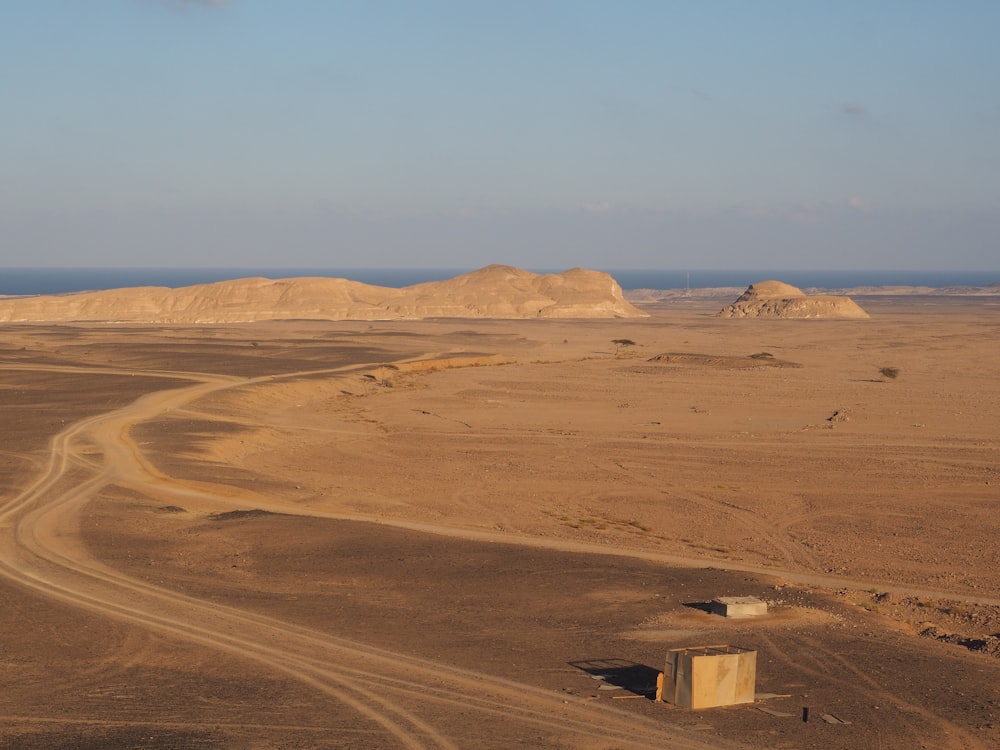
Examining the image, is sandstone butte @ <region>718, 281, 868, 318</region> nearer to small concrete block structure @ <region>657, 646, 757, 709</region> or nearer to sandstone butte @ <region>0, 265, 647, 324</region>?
sandstone butte @ <region>0, 265, 647, 324</region>

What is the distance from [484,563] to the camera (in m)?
20.0

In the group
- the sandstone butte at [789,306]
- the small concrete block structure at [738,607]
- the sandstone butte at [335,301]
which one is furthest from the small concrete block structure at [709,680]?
the sandstone butte at [789,306]

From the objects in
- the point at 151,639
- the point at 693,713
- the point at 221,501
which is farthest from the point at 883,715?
the point at 221,501

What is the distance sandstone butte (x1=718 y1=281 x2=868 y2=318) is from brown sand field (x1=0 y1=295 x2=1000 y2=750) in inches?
2992

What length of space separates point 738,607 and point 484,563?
16.9 feet

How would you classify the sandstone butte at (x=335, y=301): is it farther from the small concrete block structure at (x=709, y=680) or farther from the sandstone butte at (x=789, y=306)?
the small concrete block structure at (x=709, y=680)

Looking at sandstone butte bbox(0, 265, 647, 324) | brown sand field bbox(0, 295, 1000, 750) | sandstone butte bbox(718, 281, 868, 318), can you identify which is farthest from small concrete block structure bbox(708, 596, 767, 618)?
sandstone butte bbox(718, 281, 868, 318)

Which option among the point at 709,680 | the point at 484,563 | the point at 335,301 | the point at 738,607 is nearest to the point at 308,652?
the point at 709,680

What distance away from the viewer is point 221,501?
2619cm

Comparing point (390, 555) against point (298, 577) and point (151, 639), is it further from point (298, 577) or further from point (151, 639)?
point (151, 639)

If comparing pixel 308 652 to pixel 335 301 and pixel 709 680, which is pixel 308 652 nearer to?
pixel 709 680

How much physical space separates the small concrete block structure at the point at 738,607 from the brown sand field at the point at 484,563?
0.32m

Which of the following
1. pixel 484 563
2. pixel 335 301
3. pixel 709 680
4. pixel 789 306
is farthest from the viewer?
pixel 789 306

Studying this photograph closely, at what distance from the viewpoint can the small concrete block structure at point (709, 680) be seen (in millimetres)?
12758
